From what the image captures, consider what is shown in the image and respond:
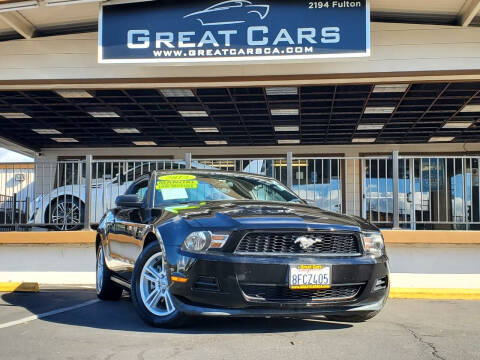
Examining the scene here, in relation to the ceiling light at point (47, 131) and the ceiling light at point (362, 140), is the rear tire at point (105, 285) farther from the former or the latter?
the ceiling light at point (362, 140)

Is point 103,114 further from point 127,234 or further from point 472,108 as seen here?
point 127,234

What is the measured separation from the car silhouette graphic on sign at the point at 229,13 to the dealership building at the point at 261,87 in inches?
0.8

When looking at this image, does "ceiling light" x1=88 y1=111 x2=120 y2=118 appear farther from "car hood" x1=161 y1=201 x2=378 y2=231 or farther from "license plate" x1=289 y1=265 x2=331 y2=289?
"license plate" x1=289 y1=265 x2=331 y2=289

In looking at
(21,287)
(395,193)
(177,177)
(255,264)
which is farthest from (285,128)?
(255,264)

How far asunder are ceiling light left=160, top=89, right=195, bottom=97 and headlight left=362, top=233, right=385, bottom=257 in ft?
28.8

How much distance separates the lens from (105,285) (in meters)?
6.82

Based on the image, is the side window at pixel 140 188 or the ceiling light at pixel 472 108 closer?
the side window at pixel 140 188

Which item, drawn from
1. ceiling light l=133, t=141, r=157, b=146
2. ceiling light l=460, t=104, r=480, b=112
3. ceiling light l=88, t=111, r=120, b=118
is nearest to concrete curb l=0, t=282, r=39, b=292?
ceiling light l=88, t=111, r=120, b=118

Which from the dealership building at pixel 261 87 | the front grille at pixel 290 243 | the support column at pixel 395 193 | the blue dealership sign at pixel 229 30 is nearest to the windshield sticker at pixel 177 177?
the front grille at pixel 290 243

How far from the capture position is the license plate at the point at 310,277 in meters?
4.41

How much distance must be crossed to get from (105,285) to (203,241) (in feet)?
9.08

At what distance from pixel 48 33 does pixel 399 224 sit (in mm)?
7893

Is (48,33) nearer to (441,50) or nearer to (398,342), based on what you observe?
(441,50)

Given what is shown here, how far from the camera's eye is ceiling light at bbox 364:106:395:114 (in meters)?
14.8
